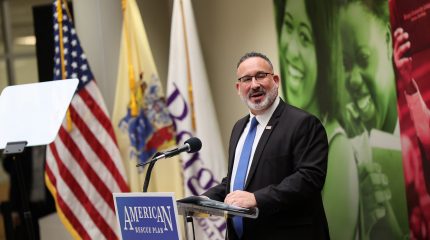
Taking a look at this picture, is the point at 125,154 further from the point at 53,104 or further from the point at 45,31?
the point at 53,104

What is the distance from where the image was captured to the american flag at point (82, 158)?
4.15m

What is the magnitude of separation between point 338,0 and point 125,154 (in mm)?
1861

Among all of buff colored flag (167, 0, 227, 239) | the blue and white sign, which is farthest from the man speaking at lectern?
buff colored flag (167, 0, 227, 239)

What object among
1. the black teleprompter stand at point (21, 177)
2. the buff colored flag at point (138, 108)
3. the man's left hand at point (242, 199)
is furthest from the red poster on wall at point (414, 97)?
the black teleprompter stand at point (21, 177)

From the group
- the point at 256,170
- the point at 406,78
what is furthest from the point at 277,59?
the point at 256,170

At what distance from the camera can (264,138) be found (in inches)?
106

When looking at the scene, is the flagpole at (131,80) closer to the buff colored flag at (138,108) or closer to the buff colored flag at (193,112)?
the buff colored flag at (138,108)

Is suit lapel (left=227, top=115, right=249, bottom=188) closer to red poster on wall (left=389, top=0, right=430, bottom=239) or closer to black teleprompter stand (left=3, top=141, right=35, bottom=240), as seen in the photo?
red poster on wall (left=389, top=0, right=430, bottom=239)

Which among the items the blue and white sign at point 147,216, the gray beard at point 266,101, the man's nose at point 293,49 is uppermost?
the man's nose at point 293,49

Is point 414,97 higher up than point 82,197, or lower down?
higher up

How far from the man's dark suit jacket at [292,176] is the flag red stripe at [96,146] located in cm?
171

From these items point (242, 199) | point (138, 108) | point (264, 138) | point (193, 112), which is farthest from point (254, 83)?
point (138, 108)

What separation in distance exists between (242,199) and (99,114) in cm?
206

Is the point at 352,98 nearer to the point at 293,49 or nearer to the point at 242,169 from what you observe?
the point at 293,49
